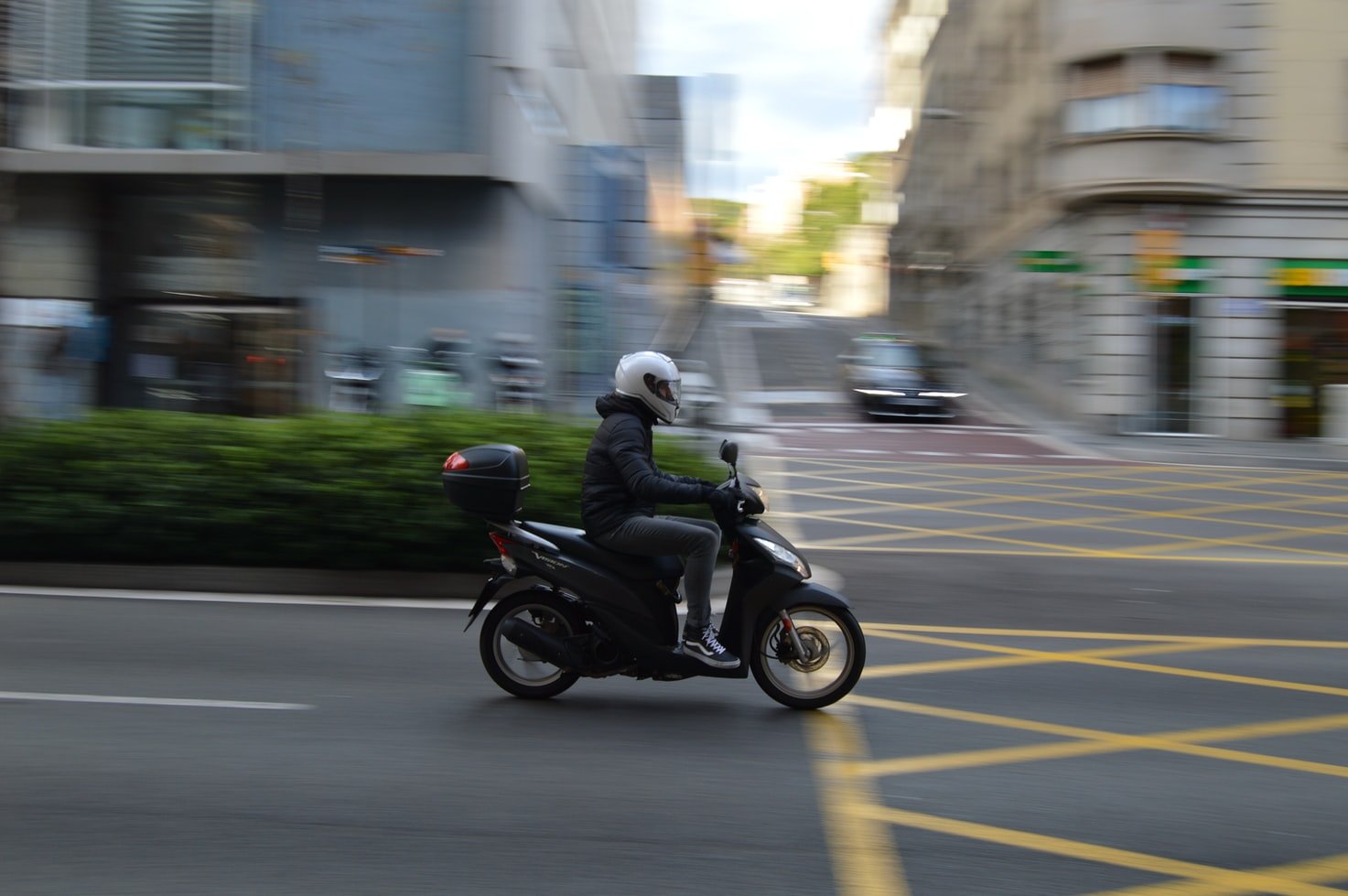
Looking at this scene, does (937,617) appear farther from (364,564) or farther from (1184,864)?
(1184,864)

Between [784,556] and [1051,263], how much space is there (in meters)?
24.2

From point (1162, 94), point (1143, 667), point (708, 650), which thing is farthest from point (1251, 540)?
point (1162, 94)

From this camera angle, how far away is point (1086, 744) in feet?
19.4

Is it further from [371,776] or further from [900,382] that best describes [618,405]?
[900,382]

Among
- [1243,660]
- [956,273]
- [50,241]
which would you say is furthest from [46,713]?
[956,273]

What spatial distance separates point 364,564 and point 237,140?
12563 millimetres

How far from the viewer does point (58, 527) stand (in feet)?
30.5

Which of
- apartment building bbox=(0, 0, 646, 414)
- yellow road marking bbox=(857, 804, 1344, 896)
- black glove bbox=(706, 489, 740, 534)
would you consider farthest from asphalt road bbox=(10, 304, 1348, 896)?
apartment building bbox=(0, 0, 646, 414)

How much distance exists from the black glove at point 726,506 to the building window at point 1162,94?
74.3 ft

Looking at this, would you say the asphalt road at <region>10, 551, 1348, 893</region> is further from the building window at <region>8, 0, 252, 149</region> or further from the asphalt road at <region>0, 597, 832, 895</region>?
the building window at <region>8, 0, 252, 149</region>

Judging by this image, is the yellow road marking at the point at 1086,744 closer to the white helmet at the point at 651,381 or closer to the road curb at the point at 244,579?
the white helmet at the point at 651,381

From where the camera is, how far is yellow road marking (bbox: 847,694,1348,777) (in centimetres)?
555

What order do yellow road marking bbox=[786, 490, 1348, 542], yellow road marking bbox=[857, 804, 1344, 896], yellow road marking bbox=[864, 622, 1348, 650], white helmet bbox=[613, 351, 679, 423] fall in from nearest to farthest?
yellow road marking bbox=[857, 804, 1344, 896] < white helmet bbox=[613, 351, 679, 423] < yellow road marking bbox=[864, 622, 1348, 650] < yellow road marking bbox=[786, 490, 1348, 542]

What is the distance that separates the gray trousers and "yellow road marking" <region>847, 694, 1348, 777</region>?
1.03 metres
